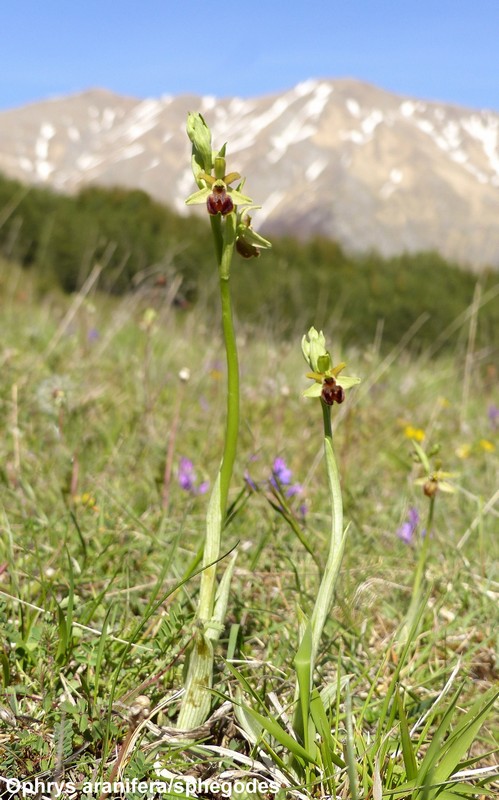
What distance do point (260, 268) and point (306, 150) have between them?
147423mm

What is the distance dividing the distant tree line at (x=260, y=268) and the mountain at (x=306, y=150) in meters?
100

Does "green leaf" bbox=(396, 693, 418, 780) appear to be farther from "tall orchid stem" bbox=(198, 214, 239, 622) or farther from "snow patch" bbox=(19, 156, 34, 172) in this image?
"snow patch" bbox=(19, 156, 34, 172)

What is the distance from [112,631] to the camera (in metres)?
1.38

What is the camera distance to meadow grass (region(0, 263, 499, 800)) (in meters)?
1.12

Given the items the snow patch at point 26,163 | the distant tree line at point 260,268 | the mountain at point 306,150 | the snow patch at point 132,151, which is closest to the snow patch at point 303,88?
the mountain at point 306,150

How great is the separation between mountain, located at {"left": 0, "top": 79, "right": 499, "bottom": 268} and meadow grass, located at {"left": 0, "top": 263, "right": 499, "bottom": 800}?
4210 inches

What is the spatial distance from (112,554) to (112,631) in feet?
1.22

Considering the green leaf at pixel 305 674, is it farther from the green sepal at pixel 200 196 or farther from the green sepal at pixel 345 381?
the green sepal at pixel 200 196

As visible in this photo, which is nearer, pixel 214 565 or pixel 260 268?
pixel 214 565

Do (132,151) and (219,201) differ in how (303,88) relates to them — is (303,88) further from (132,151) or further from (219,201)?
(219,201)

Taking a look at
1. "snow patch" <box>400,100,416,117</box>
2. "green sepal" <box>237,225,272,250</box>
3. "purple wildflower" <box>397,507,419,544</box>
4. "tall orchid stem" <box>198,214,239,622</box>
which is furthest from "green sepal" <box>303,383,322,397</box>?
"snow patch" <box>400,100,416,117</box>

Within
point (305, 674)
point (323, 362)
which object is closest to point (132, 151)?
point (323, 362)

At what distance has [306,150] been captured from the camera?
14550cm

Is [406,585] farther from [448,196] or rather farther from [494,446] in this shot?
[448,196]
